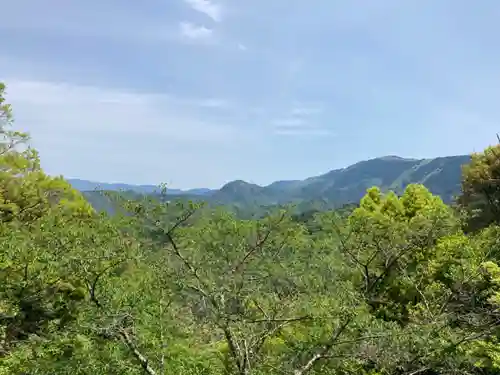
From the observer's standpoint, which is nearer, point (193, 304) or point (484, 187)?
point (193, 304)

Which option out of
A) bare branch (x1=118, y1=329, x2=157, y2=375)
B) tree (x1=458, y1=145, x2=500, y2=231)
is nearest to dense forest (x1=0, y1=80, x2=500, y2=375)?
bare branch (x1=118, y1=329, x2=157, y2=375)

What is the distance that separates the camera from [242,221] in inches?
365

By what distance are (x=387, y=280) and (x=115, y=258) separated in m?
10.0

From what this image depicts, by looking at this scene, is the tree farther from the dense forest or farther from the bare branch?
the bare branch

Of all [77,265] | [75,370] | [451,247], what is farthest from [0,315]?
[451,247]

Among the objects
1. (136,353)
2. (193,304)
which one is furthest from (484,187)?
(136,353)

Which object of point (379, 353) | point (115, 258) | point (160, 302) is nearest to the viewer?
point (160, 302)

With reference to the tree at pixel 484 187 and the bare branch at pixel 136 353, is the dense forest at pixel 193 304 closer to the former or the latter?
the bare branch at pixel 136 353

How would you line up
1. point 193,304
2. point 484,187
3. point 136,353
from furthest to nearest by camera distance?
point 484,187 < point 193,304 < point 136,353

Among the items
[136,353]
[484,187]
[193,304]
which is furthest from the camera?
[484,187]

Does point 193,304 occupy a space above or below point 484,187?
below

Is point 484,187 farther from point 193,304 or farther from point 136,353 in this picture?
point 136,353

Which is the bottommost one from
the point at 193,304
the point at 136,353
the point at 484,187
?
the point at 136,353

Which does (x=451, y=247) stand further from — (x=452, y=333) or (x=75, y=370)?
(x=75, y=370)
